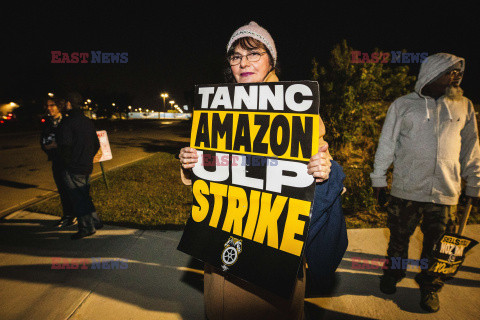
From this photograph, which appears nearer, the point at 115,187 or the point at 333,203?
the point at 333,203

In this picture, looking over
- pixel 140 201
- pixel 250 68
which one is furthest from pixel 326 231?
pixel 140 201

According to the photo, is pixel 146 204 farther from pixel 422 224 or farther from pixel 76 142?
pixel 422 224

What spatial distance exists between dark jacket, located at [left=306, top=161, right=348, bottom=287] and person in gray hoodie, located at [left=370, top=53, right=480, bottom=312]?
4.16 ft

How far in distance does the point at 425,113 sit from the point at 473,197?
0.83 metres

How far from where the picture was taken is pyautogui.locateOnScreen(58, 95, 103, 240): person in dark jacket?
3.15 meters

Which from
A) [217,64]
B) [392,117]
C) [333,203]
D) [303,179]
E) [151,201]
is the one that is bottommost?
[151,201]

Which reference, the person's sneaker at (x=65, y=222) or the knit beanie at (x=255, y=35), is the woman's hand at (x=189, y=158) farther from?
the person's sneaker at (x=65, y=222)

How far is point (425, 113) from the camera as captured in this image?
2.02 m

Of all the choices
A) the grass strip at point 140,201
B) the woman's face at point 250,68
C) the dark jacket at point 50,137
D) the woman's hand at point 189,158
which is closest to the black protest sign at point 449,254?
the woman's face at point 250,68

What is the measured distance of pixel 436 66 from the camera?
6.49 feet

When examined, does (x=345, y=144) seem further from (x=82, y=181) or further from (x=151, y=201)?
(x=82, y=181)

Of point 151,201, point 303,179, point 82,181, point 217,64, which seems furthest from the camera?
point 217,64

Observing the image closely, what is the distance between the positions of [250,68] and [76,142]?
295 centimetres

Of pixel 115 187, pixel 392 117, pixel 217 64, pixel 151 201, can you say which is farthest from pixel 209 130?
pixel 217 64
